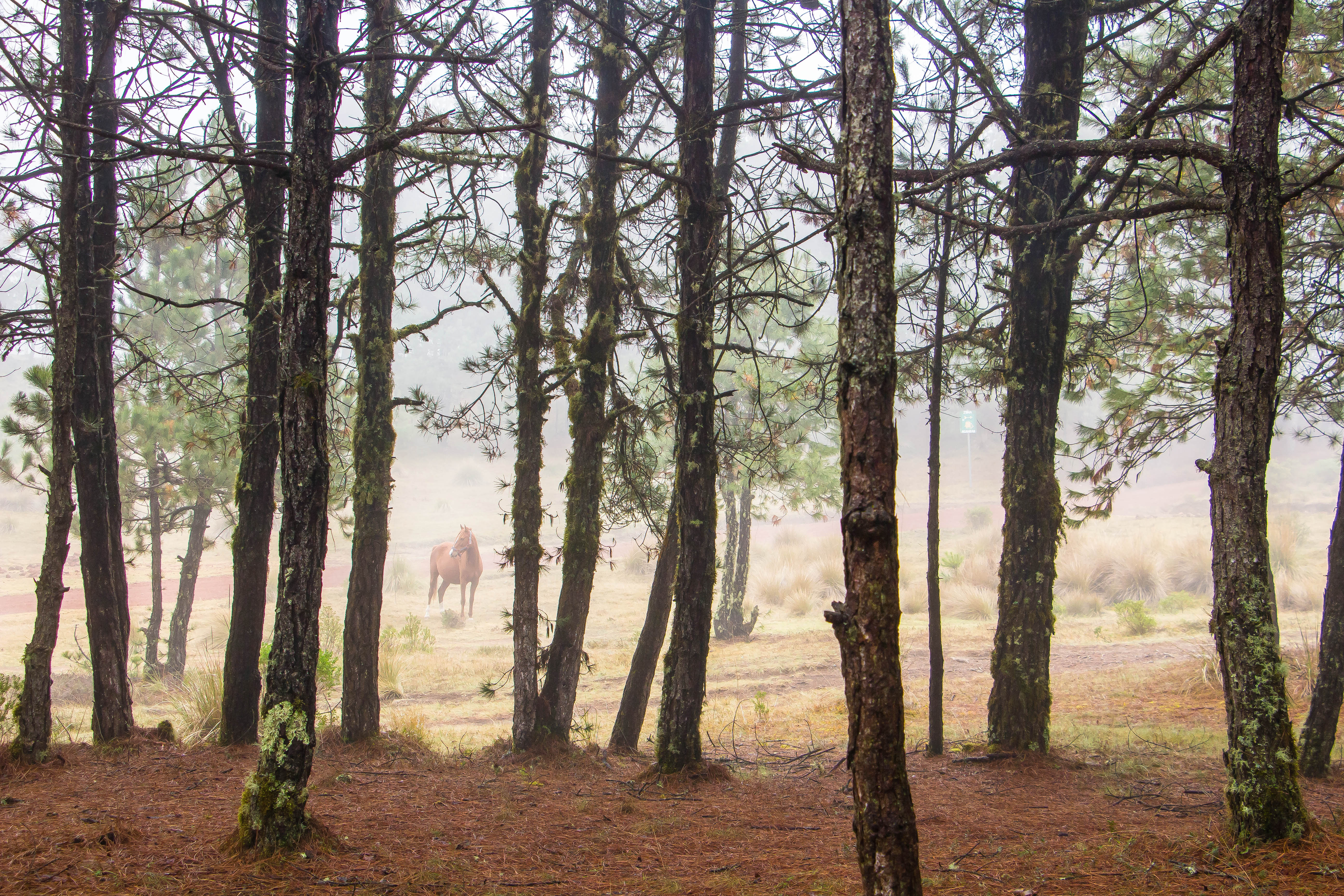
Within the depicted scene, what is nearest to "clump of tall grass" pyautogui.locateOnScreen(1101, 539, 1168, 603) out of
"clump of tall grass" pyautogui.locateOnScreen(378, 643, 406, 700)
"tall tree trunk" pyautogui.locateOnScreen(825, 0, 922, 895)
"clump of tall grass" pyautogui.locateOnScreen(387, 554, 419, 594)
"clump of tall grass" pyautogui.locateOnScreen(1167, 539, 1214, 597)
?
"clump of tall grass" pyautogui.locateOnScreen(1167, 539, 1214, 597)

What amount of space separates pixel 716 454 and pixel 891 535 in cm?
389

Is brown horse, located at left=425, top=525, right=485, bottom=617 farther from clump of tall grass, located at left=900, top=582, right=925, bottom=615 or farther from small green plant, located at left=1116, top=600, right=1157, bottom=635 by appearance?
small green plant, located at left=1116, top=600, right=1157, bottom=635

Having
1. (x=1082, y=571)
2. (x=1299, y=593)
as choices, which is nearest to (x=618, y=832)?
(x=1299, y=593)

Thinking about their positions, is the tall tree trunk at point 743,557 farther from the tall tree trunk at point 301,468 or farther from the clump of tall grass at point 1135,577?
the tall tree trunk at point 301,468

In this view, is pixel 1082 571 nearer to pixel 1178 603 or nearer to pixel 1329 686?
pixel 1178 603

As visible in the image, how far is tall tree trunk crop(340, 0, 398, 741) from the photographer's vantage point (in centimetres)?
786

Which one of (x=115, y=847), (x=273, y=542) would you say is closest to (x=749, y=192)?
(x=115, y=847)

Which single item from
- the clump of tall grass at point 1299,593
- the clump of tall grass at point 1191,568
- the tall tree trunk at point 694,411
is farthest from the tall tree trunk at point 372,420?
the clump of tall grass at point 1191,568

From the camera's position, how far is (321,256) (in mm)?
4184

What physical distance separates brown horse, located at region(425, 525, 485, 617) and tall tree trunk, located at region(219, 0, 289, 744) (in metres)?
16.0

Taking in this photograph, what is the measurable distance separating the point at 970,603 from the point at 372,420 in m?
16.5

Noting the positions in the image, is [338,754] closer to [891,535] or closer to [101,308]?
[101,308]

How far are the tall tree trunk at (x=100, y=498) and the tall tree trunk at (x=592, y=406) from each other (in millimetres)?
3732

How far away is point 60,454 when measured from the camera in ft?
19.2
